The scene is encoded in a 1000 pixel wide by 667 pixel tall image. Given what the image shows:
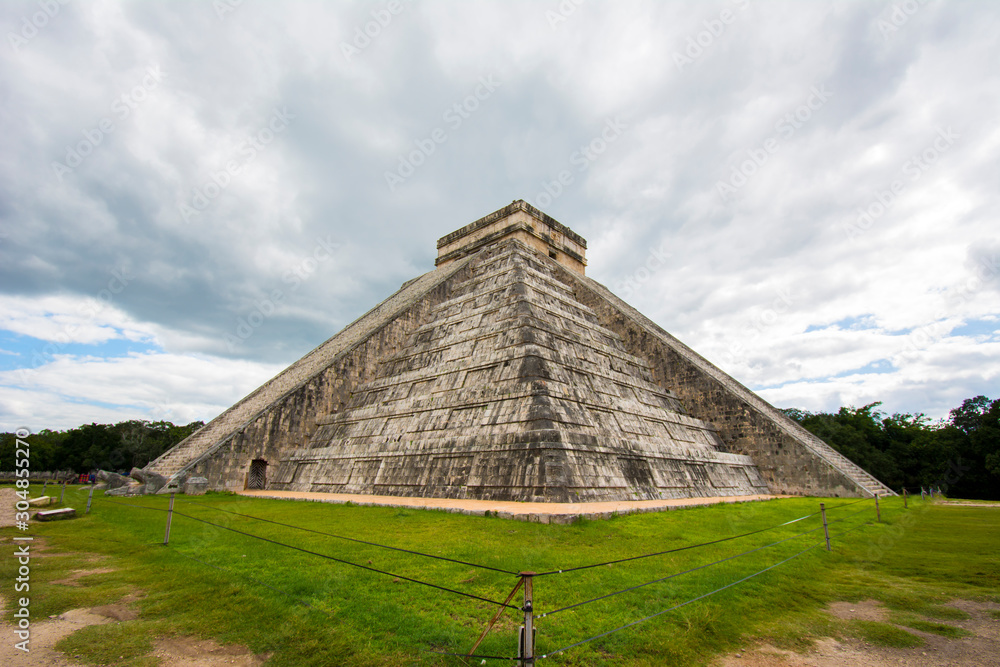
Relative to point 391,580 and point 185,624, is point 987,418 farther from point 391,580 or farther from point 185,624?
point 185,624

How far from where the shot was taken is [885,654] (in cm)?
345

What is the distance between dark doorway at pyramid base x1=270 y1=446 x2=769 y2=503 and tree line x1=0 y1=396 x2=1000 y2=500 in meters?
17.8

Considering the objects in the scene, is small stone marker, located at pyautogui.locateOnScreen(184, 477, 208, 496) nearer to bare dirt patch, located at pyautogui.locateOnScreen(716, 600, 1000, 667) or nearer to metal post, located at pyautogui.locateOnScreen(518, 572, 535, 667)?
metal post, located at pyautogui.locateOnScreen(518, 572, 535, 667)

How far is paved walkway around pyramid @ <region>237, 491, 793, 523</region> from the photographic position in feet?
24.0

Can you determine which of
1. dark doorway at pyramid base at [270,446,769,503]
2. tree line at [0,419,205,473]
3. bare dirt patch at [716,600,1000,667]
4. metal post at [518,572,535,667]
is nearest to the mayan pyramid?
dark doorway at pyramid base at [270,446,769,503]

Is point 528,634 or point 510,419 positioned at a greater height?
point 510,419

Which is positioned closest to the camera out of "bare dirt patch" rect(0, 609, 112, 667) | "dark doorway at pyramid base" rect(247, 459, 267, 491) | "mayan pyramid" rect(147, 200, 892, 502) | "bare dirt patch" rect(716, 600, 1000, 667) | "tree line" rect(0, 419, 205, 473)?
"bare dirt patch" rect(0, 609, 112, 667)

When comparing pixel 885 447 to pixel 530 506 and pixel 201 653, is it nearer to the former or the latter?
pixel 530 506

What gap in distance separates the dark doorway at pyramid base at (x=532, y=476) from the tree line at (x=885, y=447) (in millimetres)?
17756

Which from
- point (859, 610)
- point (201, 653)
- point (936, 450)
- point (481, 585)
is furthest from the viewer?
point (936, 450)

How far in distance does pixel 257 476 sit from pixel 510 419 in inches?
352

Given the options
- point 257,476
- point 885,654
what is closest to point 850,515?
point 885,654

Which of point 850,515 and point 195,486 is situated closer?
point 850,515

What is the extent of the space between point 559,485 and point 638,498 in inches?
84.1
